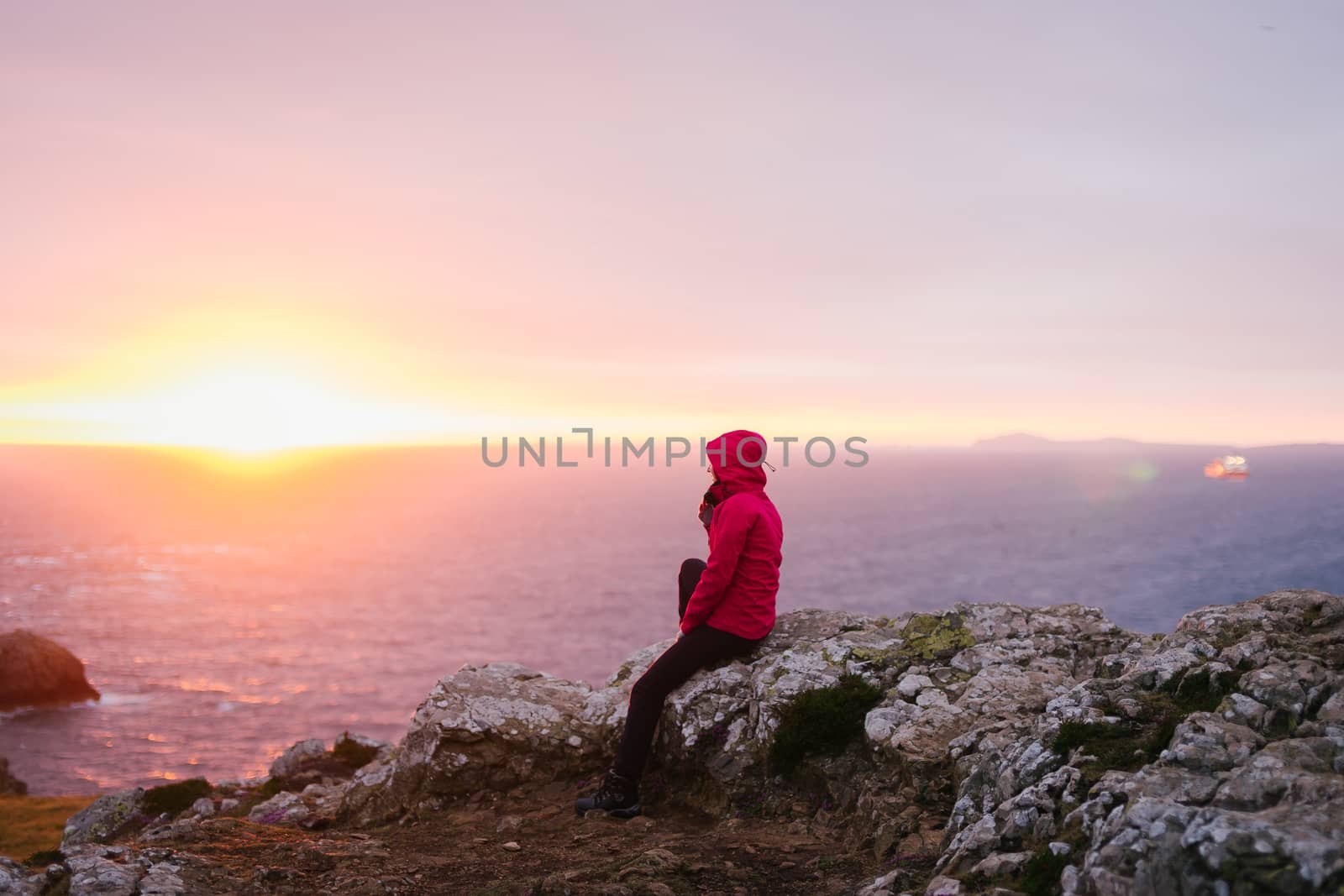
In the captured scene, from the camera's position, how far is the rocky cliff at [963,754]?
193 inches

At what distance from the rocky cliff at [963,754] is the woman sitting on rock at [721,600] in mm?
460

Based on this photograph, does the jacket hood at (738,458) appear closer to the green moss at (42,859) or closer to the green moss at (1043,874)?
the green moss at (1043,874)

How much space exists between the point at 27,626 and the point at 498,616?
66.3 m

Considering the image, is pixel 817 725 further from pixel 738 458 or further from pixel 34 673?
pixel 34 673

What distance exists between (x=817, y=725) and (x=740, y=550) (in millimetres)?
2243

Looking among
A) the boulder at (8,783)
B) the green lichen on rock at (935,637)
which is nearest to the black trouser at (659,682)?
the green lichen on rock at (935,637)

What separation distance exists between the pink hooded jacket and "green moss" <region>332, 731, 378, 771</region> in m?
9.11

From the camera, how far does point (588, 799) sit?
9.55 m

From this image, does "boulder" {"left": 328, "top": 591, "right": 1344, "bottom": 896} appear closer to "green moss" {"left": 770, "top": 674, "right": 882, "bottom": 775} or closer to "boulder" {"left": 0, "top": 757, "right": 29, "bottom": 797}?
"green moss" {"left": 770, "top": 674, "right": 882, "bottom": 775}

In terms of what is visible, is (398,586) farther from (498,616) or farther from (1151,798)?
(1151,798)

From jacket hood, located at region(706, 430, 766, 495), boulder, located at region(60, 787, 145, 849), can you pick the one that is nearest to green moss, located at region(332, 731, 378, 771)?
boulder, located at region(60, 787, 145, 849)

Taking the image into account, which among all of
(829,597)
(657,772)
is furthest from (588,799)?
(829,597)

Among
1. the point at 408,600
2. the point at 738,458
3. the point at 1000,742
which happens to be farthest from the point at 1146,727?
the point at 408,600

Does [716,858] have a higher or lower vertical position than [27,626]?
higher
